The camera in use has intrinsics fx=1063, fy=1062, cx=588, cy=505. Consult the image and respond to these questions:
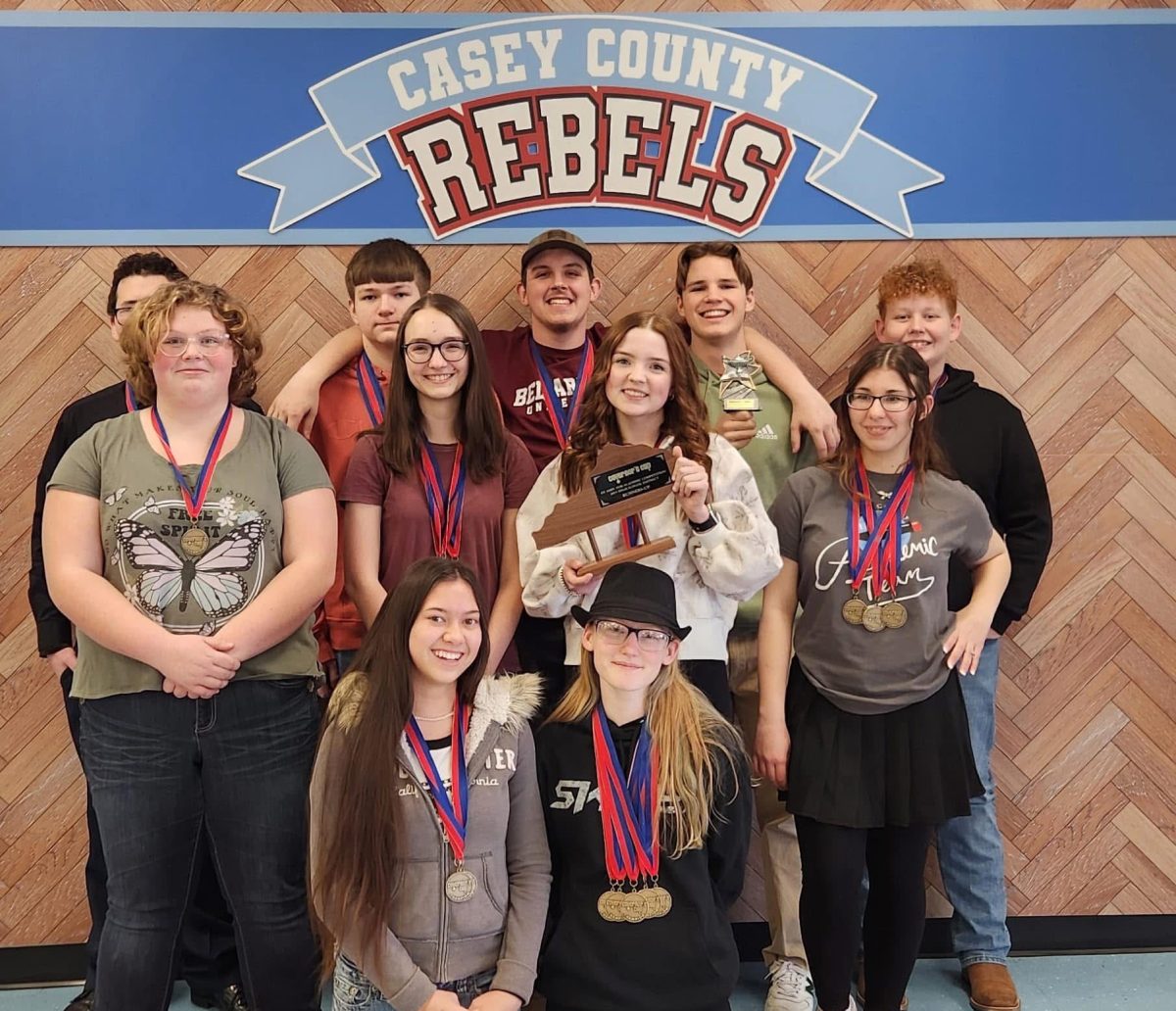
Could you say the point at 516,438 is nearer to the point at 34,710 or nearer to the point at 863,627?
the point at 863,627

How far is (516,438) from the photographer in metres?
2.61

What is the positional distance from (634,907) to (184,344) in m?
1.42

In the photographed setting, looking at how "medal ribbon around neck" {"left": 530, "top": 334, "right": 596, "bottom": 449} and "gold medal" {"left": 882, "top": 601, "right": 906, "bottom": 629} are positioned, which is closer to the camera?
"gold medal" {"left": 882, "top": 601, "right": 906, "bottom": 629}

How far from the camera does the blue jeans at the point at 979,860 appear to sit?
2920 mm

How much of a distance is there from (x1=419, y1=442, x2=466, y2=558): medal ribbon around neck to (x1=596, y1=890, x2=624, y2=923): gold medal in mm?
817

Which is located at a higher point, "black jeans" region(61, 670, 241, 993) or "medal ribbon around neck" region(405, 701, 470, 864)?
"medal ribbon around neck" region(405, 701, 470, 864)

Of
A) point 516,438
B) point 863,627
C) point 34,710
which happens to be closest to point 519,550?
point 516,438

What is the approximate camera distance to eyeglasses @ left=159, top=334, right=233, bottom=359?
2131 millimetres

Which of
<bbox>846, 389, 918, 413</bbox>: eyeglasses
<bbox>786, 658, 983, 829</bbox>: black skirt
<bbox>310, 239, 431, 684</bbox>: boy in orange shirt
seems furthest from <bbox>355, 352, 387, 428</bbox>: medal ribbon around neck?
<bbox>786, 658, 983, 829</bbox>: black skirt

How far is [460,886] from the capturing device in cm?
197

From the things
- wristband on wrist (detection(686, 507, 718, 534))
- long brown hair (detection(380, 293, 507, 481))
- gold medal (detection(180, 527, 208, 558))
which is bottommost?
gold medal (detection(180, 527, 208, 558))

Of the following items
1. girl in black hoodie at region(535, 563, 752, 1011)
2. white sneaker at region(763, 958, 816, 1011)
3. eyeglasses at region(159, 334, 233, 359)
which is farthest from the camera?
white sneaker at region(763, 958, 816, 1011)

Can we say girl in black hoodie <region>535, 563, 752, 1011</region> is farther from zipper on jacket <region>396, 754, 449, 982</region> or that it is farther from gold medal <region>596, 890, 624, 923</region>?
zipper on jacket <region>396, 754, 449, 982</region>

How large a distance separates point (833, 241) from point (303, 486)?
184 centimetres
